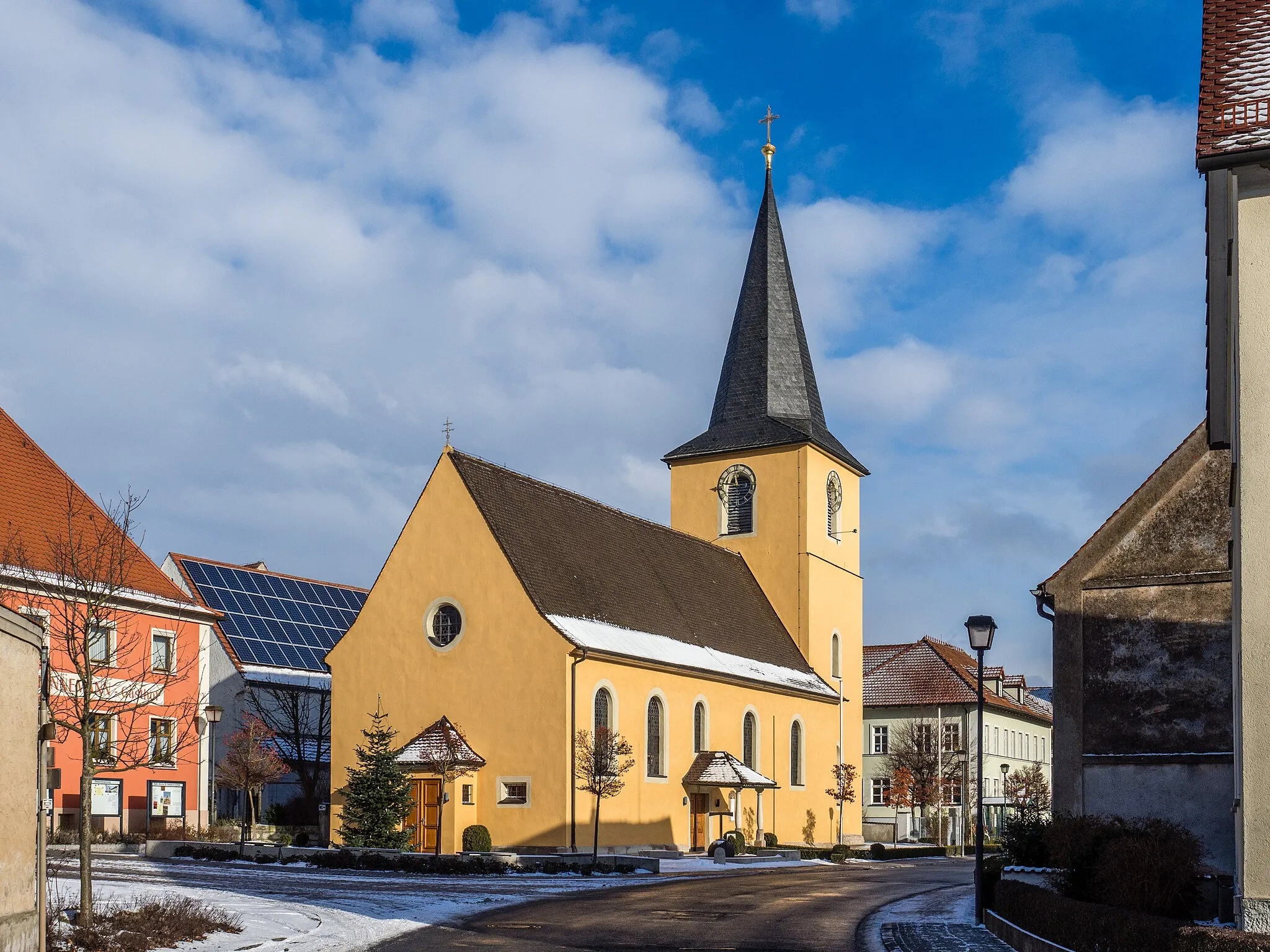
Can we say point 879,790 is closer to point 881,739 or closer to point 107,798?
point 881,739

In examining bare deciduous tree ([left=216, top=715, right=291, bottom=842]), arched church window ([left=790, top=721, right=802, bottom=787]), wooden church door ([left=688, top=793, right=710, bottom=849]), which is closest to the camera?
bare deciduous tree ([left=216, top=715, right=291, bottom=842])

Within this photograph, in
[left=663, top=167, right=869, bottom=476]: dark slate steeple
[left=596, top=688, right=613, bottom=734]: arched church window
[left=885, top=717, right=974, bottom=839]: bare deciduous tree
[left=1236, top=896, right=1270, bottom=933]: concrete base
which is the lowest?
[left=885, top=717, right=974, bottom=839]: bare deciduous tree

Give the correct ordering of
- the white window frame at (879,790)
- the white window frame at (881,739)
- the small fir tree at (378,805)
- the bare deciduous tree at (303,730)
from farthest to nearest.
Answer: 1. the white window frame at (881,739)
2. the white window frame at (879,790)
3. the bare deciduous tree at (303,730)
4. the small fir tree at (378,805)

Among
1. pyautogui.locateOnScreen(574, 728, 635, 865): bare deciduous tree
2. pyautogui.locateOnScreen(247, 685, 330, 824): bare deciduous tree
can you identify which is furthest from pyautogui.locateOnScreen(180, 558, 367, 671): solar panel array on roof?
pyautogui.locateOnScreen(574, 728, 635, 865): bare deciduous tree

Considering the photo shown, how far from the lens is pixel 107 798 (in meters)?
34.5

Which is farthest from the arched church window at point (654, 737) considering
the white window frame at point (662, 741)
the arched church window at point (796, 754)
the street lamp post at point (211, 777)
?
the street lamp post at point (211, 777)

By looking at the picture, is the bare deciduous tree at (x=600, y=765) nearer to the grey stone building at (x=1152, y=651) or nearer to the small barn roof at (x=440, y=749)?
the small barn roof at (x=440, y=749)

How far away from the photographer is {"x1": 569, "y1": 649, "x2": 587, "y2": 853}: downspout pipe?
37.0 metres

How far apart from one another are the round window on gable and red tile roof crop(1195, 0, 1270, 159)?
97.5 feet

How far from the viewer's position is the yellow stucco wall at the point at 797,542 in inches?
2140

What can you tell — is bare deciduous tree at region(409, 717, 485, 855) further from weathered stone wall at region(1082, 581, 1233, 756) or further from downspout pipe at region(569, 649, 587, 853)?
weathered stone wall at region(1082, 581, 1233, 756)

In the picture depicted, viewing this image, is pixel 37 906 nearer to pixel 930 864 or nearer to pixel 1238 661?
pixel 1238 661

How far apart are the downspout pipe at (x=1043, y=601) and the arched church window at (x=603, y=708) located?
57.2 feet

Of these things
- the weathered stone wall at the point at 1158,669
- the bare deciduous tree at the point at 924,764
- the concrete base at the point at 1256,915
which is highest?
the weathered stone wall at the point at 1158,669
